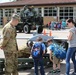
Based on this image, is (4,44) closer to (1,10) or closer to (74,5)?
(74,5)

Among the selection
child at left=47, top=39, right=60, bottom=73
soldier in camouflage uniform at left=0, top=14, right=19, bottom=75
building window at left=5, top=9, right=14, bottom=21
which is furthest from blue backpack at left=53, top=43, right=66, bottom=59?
building window at left=5, top=9, right=14, bottom=21

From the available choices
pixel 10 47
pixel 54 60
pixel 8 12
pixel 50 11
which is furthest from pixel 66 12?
pixel 10 47

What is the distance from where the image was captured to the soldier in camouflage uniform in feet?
22.1

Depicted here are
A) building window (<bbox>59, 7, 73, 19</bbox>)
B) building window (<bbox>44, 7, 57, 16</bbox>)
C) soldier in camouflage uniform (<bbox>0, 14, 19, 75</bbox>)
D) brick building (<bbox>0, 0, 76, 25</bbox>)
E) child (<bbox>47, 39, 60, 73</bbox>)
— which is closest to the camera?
soldier in camouflage uniform (<bbox>0, 14, 19, 75</bbox>)

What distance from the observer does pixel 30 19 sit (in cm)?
2686

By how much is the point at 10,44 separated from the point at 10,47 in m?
0.07

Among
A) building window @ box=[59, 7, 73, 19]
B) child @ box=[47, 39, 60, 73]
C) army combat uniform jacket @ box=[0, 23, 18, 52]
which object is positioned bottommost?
child @ box=[47, 39, 60, 73]

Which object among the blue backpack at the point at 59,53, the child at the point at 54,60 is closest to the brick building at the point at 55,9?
the child at the point at 54,60

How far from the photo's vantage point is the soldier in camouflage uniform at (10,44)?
6723 millimetres

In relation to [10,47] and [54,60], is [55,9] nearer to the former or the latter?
[54,60]

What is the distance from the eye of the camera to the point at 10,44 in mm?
6816

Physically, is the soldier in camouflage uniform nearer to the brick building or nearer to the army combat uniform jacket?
the army combat uniform jacket

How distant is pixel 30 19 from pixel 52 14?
40.7 feet

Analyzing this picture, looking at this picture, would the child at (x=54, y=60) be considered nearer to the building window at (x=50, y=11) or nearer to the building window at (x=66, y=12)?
the building window at (x=66, y=12)
